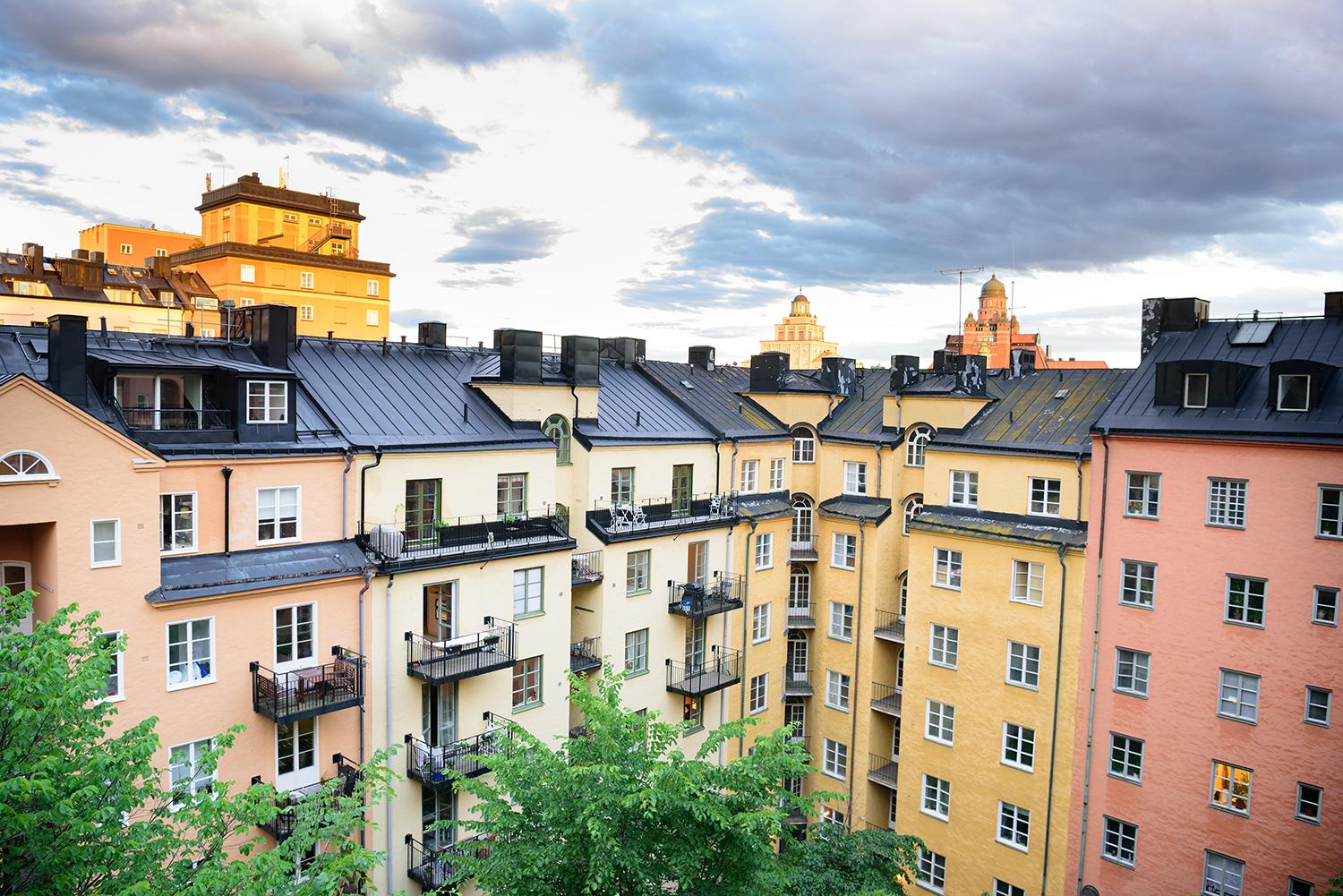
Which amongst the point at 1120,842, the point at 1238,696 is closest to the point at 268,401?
the point at 1238,696

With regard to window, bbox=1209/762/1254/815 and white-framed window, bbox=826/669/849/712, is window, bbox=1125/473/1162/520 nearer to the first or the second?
window, bbox=1209/762/1254/815

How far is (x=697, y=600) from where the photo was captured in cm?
3794

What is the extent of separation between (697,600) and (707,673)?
417 centimetres

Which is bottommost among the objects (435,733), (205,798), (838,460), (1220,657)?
(435,733)

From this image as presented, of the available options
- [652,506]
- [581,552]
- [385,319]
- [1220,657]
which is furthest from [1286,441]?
[385,319]

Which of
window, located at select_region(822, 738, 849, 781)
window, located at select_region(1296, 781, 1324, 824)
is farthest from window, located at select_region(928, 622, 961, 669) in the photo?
window, located at select_region(1296, 781, 1324, 824)

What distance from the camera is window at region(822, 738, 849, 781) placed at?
4291 centimetres

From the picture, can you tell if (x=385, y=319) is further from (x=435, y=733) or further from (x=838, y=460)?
(x=435, y=733)

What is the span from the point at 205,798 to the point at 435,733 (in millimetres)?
15680

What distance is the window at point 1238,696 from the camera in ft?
→ 97.7

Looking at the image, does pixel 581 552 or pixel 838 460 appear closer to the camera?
pixel 581 552

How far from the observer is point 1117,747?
33.0 meters

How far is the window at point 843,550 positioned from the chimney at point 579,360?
1642 centimetres

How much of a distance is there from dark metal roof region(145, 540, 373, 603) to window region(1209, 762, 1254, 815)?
31957mm
